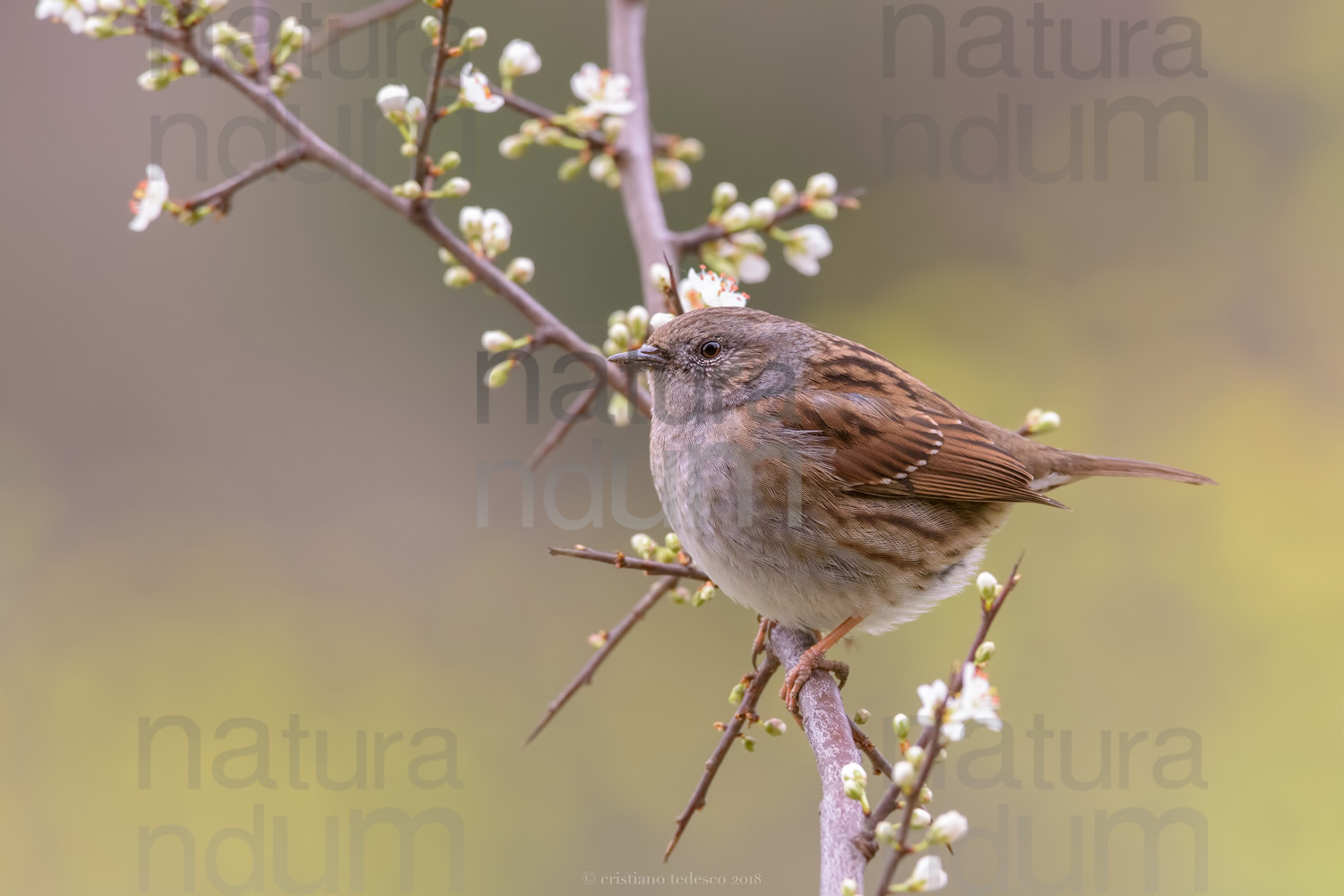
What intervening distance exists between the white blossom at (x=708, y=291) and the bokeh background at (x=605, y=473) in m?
2.37

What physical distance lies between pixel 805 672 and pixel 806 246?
1.33m

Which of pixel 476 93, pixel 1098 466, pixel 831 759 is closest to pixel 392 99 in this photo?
pixel 476 93

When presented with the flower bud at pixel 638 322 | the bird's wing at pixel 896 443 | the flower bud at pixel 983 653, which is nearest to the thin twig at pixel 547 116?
the flower bud at pixel 638 322

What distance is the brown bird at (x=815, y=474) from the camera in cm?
287

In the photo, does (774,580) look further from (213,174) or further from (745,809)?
(213,174)

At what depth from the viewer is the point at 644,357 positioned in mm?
3061

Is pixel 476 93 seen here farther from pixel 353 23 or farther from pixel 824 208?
pixel 824 208

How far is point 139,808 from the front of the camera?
460 centimetres

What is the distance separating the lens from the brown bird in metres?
2.87

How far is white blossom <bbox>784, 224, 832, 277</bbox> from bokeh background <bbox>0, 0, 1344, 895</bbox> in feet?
7.47

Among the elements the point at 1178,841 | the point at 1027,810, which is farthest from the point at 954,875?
the point at 1178,841

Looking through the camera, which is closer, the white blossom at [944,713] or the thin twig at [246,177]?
the white blossom at [944,713]

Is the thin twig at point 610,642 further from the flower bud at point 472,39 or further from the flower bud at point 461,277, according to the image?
the flower bud at point 472,39

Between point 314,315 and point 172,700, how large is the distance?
8.17 ft
